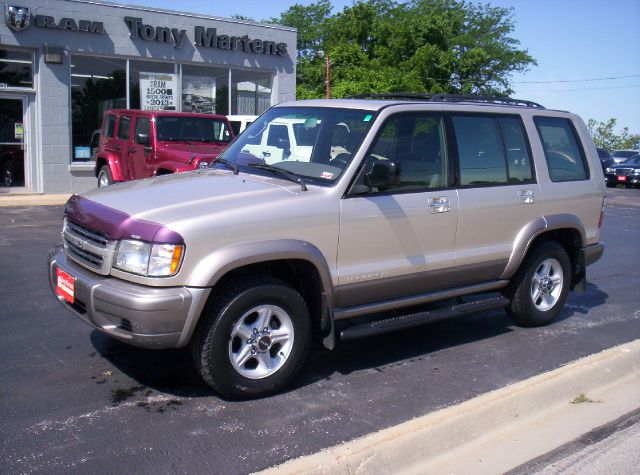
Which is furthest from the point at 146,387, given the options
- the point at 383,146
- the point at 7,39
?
the point at 7,39

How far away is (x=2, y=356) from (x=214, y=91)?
50.4 ft

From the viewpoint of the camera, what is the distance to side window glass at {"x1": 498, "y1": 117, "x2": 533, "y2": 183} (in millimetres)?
6102

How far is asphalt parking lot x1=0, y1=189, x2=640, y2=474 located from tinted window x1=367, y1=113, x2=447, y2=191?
1443mm

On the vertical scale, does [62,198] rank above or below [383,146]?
below

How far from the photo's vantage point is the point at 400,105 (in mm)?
5367

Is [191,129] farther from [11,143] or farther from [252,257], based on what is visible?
[252,257]

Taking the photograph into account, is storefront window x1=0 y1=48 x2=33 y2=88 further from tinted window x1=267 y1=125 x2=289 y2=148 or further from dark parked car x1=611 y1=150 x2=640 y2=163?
dark parked car x1=611 y1=150 x2=640 y2=163

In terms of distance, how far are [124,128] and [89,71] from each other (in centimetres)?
464

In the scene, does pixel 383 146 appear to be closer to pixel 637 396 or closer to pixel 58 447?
pixel 637 396

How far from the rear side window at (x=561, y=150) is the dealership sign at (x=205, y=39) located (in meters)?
13.5

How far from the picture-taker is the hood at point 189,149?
1179 cm

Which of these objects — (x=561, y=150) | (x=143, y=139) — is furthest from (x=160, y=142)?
(x=561, y=150)

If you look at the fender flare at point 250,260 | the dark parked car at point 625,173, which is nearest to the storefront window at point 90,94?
the fender flare at point 250,260

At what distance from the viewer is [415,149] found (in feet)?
17.8
